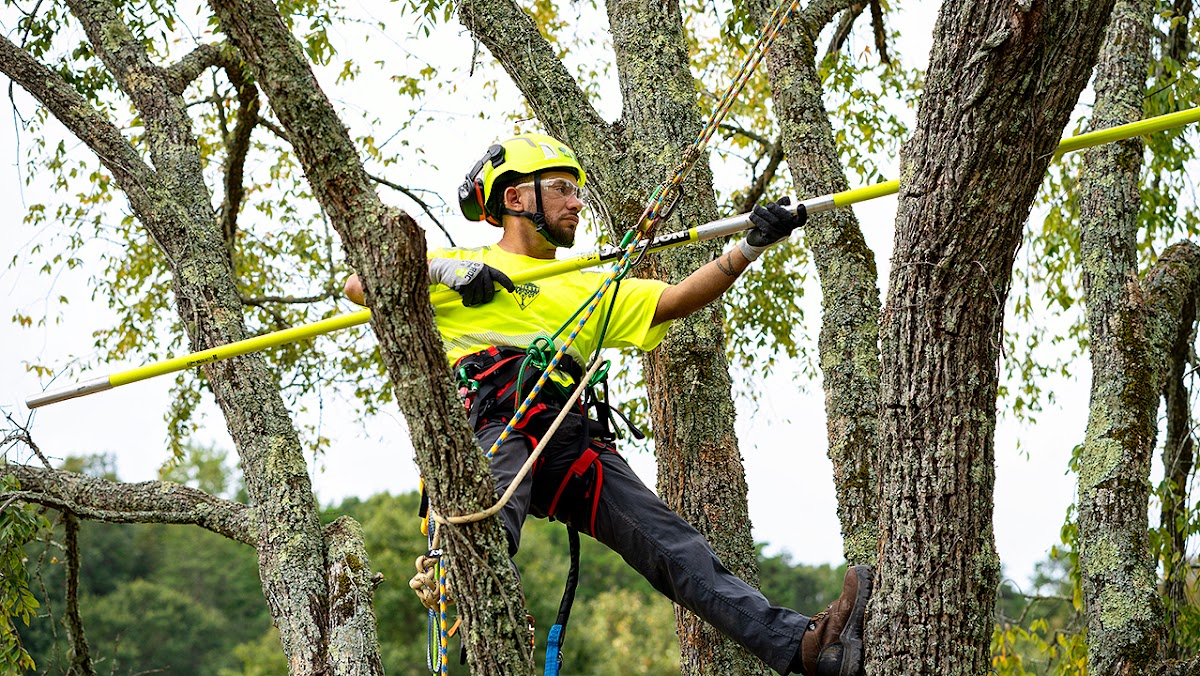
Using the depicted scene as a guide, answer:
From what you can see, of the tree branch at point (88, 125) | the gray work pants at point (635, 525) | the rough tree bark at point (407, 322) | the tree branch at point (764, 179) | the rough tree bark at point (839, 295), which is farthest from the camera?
the tree branch at point (764, 179)

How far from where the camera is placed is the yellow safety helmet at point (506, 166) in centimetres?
369

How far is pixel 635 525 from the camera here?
3314mm

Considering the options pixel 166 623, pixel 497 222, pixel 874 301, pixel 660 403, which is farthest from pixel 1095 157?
pixel 166 623

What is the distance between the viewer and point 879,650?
2.58m

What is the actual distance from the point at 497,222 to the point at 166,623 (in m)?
32.5

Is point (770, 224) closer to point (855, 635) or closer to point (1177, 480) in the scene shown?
point (855, 635)

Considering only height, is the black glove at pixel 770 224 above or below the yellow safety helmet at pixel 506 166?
below

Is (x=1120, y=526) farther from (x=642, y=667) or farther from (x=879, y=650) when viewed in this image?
(x=642, y=667)

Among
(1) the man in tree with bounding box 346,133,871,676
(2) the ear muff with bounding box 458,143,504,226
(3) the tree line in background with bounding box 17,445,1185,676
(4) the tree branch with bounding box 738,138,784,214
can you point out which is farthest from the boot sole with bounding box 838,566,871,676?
(3) the tree line in background with bounding box 17,445,1185,676

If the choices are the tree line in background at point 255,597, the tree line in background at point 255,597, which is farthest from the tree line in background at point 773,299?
the tree line in background at point 255,597

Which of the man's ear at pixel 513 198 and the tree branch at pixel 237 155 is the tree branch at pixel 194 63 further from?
the man's ear at pixel 513 198

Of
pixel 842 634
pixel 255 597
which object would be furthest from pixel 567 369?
pixel 255 597

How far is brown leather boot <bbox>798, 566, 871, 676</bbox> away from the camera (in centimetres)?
276

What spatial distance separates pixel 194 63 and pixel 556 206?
333 centimetres
